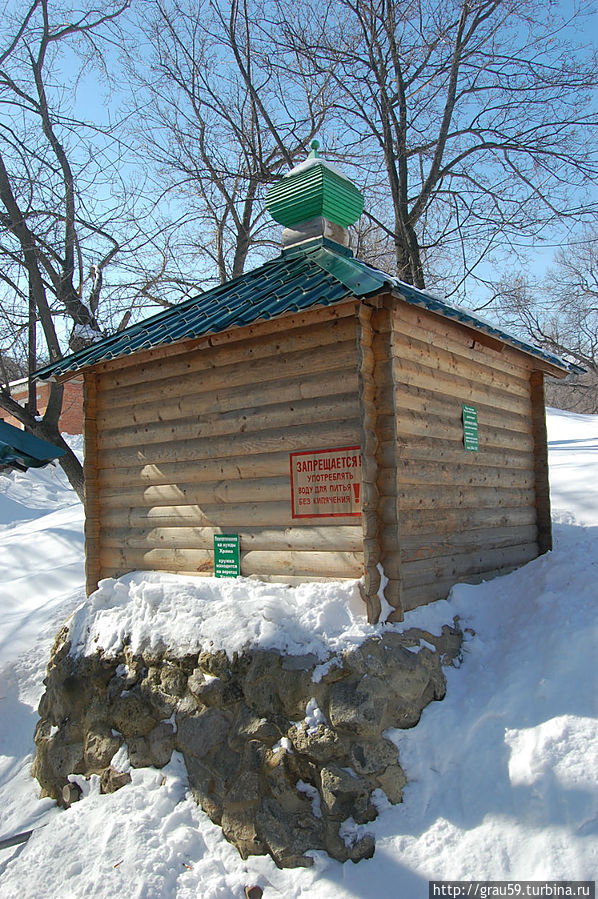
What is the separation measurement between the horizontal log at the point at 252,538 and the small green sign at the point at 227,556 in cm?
7

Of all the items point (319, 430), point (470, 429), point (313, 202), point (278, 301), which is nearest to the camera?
point (278, 301)

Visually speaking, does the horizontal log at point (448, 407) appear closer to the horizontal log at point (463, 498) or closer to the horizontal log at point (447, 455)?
the horizontal log at point (447, 455)

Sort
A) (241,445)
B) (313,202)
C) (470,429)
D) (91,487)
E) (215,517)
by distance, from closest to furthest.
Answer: (241,445) → (215,517) → (470,429) → (313,202) → (91,487)

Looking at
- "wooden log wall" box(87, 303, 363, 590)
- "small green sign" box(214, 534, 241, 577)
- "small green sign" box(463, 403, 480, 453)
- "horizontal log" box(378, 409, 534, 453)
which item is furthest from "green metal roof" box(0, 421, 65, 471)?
"small green sign" box(463, 403, 480, 453)

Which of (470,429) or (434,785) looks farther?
(470,429)

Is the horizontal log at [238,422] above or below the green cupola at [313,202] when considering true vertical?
below

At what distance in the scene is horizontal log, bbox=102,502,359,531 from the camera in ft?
18.0

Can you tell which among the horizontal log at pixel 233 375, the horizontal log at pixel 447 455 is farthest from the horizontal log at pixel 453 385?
the horizontal log at pixel 447 455

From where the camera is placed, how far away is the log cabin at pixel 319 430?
512 cm

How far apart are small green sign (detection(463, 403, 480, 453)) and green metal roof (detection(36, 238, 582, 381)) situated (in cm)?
76

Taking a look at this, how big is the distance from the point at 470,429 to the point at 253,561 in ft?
8.16

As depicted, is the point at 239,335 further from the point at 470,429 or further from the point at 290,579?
the point at 470,429

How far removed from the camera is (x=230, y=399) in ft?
19.7

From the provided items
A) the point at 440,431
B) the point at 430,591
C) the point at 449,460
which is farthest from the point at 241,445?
the point at 430,591
